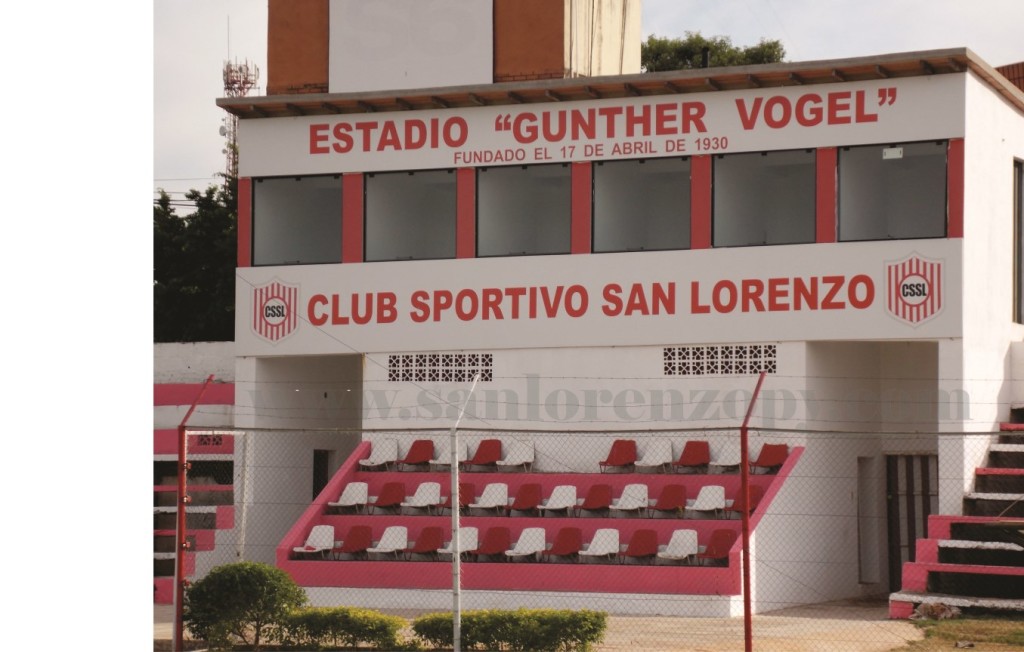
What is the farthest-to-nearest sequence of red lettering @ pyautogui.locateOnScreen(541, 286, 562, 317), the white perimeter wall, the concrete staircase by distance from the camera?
the white perimeter wall, red lettering @ pyautogui.locateOnScreen(541, 286, 562, 317), the concrete staircase

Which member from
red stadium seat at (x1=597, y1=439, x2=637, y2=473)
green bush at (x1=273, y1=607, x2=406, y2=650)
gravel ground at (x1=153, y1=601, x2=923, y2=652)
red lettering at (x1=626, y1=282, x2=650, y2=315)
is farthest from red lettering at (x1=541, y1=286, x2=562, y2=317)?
green bush at (x1=273, y1=607, x2=406, y2=650)

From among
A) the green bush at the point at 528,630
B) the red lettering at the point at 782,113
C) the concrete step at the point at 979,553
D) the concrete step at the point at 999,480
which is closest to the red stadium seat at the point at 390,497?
the green bush at the point at 528,630

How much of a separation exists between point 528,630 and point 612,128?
1082cm

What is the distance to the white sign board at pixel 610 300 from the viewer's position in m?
24.8

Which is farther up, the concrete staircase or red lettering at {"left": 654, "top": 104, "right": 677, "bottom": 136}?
red lettering at {"left": 654, "top": 104, "right": 677, "bottom": 136}

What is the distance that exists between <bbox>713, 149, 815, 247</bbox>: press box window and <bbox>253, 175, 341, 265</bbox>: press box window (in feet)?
21.9

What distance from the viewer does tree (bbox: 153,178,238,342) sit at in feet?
148

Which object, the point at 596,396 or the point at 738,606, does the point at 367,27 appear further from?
the point at 738,606

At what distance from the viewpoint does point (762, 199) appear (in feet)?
85.8

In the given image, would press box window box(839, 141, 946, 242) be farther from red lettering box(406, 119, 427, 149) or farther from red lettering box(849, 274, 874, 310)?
red lettering box(406, 119, 427, 149)

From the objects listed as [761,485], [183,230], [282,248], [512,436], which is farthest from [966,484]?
[183,230]

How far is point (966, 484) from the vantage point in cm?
2370

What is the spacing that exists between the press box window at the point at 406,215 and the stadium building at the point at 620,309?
0.05 meters

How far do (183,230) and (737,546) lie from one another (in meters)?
28.1
